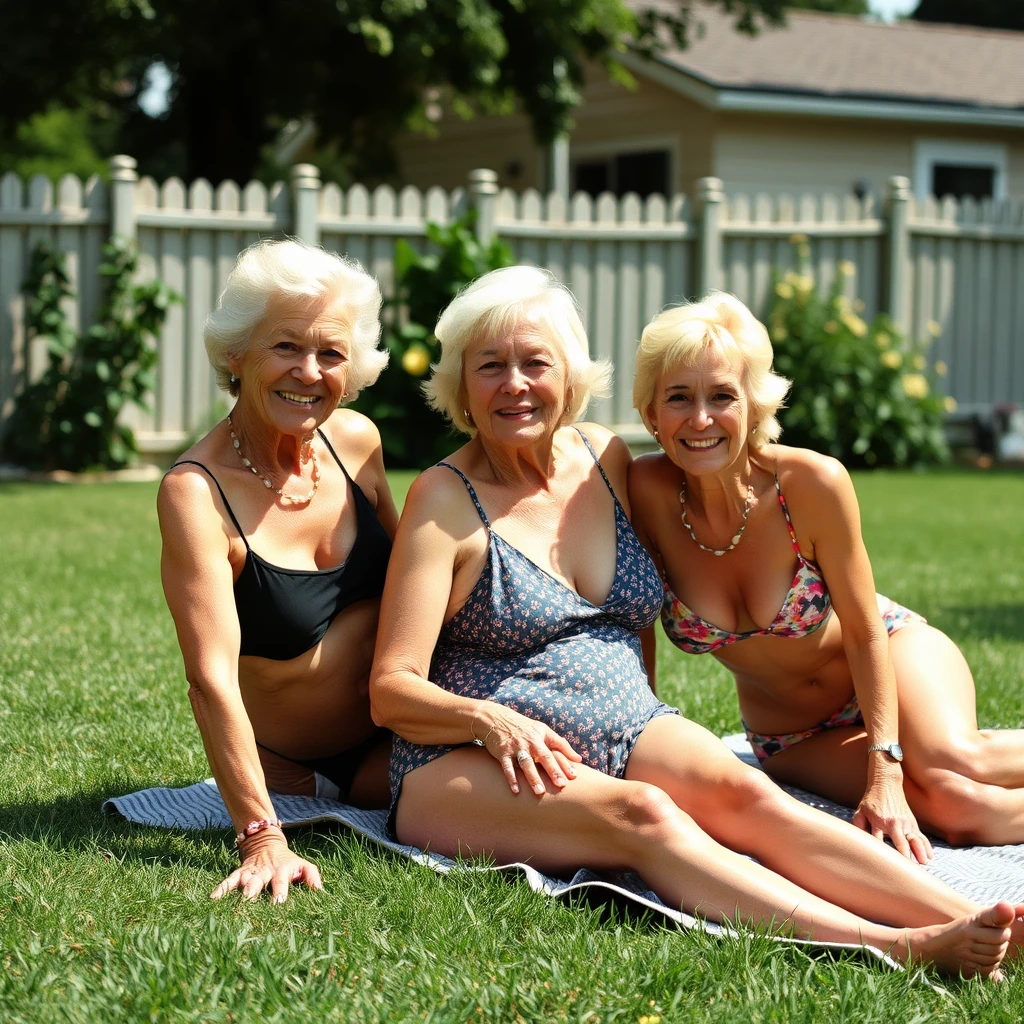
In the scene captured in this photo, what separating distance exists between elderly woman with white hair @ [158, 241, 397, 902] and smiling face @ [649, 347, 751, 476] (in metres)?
0.74

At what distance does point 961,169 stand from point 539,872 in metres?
16.2

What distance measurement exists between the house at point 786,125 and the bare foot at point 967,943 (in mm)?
14236

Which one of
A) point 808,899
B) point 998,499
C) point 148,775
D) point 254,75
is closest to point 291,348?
point 148,775

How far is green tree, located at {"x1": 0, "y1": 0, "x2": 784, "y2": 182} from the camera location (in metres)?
13.0

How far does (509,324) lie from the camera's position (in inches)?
130

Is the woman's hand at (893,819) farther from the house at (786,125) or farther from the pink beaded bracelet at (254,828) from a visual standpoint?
the house at (786,125)

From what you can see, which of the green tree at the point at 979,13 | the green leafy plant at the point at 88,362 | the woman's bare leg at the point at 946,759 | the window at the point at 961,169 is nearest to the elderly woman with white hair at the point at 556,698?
the woman's bare leg at the point at 946,759

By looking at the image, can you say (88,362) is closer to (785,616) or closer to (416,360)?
(416,360)

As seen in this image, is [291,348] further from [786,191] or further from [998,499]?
[786,191]

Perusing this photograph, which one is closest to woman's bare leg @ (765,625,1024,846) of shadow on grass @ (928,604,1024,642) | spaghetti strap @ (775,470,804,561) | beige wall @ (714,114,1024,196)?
spaghetti strap @ (775,470,804,561)

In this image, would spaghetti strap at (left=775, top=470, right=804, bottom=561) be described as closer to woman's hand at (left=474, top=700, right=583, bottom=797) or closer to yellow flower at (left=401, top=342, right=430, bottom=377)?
woman's hand at (left=474, top=700, right=583, bottom=797)

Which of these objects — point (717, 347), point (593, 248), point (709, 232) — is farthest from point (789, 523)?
point (709, 232)

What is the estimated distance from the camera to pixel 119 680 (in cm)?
489

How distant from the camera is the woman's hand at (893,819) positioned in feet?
10.6
